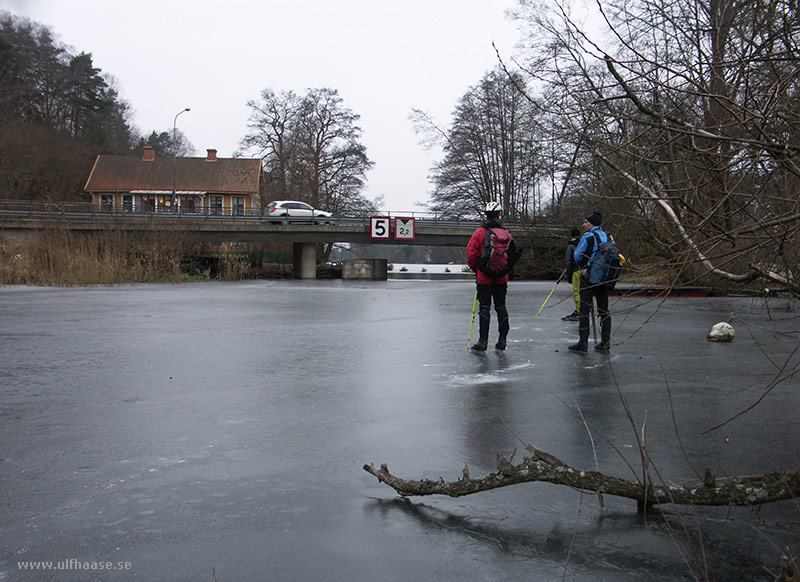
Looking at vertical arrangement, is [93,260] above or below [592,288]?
above

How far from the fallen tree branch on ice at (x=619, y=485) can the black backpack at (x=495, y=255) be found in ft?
18.3

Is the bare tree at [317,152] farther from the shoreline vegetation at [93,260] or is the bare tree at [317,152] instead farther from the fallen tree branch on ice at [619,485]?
the fallen tree branch on ice at [619,485]

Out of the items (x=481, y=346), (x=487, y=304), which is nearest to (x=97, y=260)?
(x=487, y=304)

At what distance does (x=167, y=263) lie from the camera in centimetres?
2959

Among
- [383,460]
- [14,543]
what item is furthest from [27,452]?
[383,460]

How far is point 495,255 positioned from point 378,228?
3803 centimetres

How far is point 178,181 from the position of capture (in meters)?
77.4

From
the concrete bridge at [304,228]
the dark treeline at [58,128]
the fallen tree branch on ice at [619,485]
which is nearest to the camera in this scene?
the fallen tree branch on ice at [619,485]

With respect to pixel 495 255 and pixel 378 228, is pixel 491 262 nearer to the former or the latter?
pixel 495 255

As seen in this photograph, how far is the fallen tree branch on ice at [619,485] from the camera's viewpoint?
3088 mm

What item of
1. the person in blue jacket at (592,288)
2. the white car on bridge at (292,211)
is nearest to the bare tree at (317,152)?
the white car on bridge at (292,211)

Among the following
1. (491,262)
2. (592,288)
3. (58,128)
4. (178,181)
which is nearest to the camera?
(491,262)

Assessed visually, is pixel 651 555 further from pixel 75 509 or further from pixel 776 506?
pixel 75 509

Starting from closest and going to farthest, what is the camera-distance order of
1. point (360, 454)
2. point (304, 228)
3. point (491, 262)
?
point (360, 454), point (491, 262), point (304, 228)
